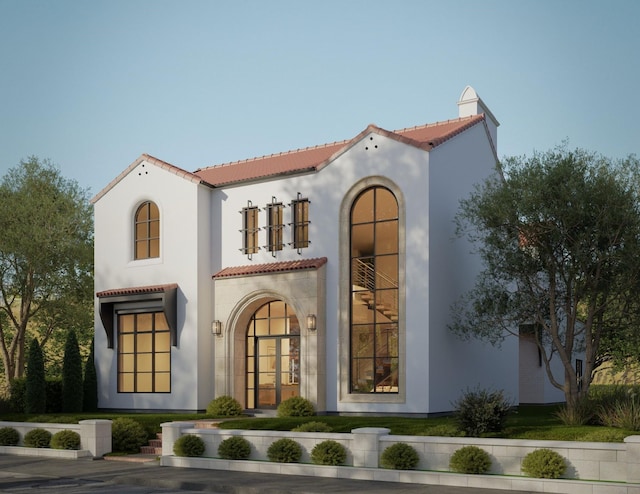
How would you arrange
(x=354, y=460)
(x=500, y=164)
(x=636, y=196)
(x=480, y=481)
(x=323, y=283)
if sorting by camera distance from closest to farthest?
(x=480, y=481) < (x=354, y=460) < (x=636, y=196) < (x=500, y=164) < (x=323, y=283)

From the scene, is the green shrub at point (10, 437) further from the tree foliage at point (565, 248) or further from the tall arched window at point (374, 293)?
the tree foliage at point (565, 248)

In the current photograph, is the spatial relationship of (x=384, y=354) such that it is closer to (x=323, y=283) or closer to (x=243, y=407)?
(x=323, y=283)

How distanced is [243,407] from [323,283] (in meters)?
5.08

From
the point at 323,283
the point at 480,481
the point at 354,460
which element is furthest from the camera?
the point at 323,283

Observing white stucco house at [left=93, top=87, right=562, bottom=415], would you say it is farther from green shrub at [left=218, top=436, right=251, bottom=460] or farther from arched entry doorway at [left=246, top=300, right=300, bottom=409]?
green shrub at [left=218, top=436, right=251, bottom=460]

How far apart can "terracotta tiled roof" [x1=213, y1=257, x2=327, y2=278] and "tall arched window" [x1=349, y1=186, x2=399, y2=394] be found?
1185 mm

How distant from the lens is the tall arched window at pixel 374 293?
23.9 meters

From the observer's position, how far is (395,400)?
76.4ft

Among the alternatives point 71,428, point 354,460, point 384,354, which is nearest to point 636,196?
point 384,354

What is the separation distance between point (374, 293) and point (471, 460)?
928 centimetres

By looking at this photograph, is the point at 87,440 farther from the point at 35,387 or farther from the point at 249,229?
the point at 249,229

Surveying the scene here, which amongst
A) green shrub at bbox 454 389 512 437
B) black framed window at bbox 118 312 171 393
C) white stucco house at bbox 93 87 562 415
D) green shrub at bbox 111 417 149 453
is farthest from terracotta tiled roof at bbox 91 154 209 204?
green shrub at bbox 454 389 512 437

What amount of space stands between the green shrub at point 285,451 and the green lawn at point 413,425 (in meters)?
1.93

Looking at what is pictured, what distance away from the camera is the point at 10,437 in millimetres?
22719
